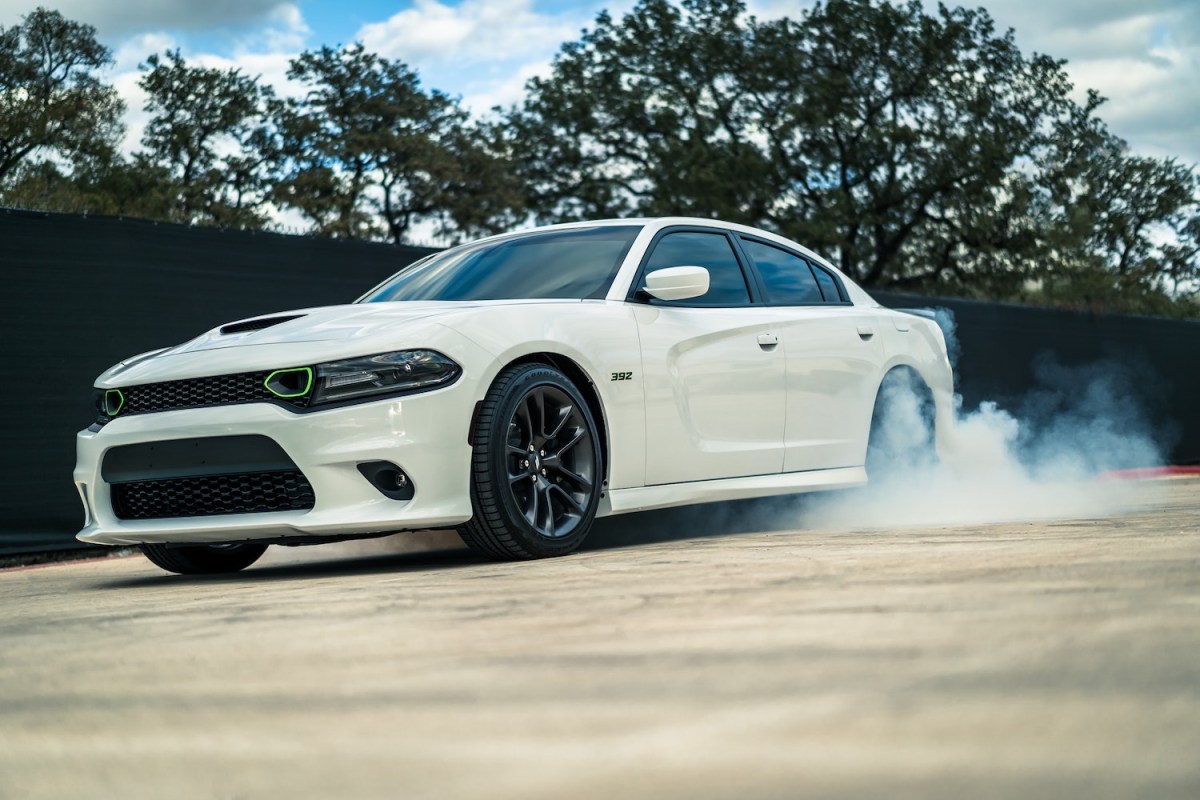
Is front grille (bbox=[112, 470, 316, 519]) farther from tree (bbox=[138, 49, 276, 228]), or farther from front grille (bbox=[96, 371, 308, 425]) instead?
tree (bbox=[138, 49, 276, 228])

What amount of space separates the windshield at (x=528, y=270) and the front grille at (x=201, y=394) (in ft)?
4.12

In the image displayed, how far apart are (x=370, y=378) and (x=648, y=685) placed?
9.20 ft

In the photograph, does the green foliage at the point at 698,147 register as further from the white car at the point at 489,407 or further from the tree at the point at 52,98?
the white car at the point at 489,407

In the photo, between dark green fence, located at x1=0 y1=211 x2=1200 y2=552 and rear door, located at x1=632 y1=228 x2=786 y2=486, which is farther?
dark green fence, located at x1=0 y1=211 x2=1200 y2=552

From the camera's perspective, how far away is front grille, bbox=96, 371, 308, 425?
5082 millimetres

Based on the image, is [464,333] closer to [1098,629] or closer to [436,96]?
[1098,629]

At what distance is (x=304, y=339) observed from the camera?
516cm

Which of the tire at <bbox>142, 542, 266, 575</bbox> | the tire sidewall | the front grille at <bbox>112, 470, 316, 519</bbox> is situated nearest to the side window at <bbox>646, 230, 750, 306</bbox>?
the tire sidewall

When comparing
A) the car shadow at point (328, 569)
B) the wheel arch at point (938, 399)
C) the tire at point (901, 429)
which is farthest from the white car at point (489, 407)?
the wheel arch at point (938, 399)

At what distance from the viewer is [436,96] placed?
5284 cm

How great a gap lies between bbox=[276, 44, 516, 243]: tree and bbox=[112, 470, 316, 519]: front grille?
42.6 metres

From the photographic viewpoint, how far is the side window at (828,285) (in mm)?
7438

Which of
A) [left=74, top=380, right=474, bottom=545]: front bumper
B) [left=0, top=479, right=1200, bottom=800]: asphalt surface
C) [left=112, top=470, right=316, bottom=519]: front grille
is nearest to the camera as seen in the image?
[left=0, top=479, right=1200, bottom=800]: asphalt surface

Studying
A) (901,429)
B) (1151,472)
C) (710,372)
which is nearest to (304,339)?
(710,372)
